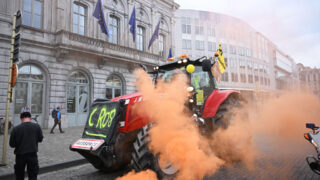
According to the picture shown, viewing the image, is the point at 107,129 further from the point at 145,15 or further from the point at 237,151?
the point at 145,15

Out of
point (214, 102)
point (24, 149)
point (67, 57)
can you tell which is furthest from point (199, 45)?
point (24, 149)

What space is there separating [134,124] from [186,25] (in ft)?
114

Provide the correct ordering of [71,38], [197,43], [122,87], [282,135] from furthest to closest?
1. [197,43]
2. [122,87]
3. [71,38]
4. [282,135]

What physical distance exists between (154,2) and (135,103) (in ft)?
66.2

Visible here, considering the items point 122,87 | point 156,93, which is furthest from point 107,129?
point 122,87

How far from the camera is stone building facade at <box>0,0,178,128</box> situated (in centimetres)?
1288

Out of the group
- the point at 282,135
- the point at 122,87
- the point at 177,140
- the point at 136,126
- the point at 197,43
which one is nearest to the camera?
the point at 177,140

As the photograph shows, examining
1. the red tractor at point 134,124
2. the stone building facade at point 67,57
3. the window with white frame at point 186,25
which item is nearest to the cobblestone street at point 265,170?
the red tractor at point 134,124

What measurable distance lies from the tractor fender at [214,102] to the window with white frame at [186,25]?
105 ft

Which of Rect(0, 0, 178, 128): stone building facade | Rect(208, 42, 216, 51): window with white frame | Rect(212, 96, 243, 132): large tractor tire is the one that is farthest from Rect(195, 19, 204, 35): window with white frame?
Rect(212, 96, 243, 132): large tractor tire

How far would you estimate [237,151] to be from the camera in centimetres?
549

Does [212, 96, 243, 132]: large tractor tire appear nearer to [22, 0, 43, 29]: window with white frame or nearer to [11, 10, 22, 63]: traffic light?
[11, 10, 22, 63]: traffic light

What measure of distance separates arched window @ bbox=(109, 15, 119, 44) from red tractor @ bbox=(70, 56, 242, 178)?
14000mm

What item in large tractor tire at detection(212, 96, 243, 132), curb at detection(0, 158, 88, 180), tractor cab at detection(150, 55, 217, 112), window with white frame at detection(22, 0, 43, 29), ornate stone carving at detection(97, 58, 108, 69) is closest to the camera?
curb at detection(0, 158, 88, 180)
